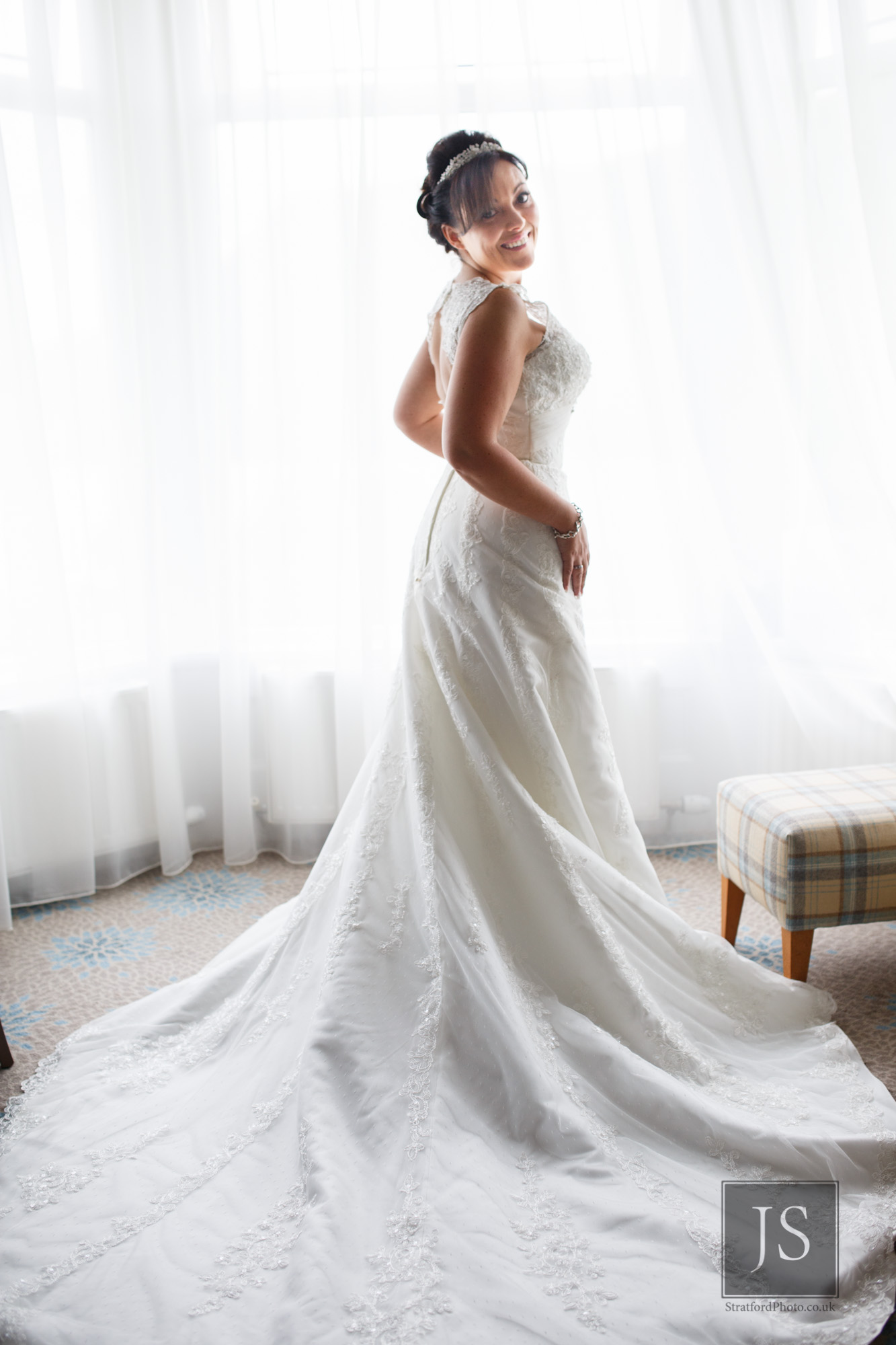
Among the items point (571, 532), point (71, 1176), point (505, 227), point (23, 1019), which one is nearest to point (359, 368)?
point (505, 227)

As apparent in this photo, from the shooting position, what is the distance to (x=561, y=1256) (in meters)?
1.33

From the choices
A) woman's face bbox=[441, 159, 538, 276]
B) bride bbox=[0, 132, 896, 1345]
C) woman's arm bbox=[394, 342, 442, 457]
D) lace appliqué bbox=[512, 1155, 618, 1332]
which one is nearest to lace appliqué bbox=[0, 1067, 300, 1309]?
bride bbox=[0, 132, 896, 1345]

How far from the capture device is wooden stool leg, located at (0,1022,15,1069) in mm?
2113

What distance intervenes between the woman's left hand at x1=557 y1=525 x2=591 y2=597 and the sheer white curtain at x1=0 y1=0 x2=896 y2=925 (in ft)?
4.25

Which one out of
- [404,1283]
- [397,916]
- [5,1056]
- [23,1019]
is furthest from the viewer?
[23,1019]

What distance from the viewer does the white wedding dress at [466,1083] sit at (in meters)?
1.29

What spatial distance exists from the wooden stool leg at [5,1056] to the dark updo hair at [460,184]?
2.01 m

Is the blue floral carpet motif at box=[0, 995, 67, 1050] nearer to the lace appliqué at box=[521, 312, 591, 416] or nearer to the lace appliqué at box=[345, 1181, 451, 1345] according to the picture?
the lace appliqué at box=[345, 1181, 451, 1345]

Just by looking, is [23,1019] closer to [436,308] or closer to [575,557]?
[575,557]

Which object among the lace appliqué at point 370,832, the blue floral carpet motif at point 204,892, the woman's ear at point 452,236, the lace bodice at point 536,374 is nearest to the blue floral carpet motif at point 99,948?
the blue floral carpet motif at point 204,892

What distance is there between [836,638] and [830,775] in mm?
968

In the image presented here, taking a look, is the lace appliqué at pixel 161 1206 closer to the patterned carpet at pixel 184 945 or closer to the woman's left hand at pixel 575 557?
the patterned carpet at pixel 184 945

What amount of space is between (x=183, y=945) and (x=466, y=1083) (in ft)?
4.76

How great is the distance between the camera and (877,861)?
215 centimetres
